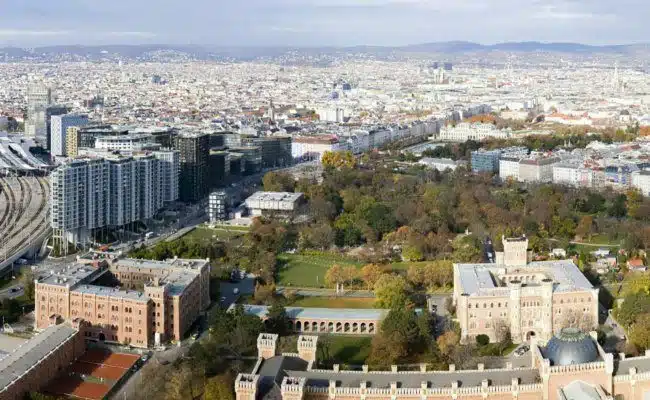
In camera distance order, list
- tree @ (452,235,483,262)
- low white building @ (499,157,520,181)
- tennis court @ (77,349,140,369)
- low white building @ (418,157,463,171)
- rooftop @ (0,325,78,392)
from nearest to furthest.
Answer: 1. rooftop @ (0,325,78,392)
2. tennis court @ (77,349,140,369)
3. tree @ (452,235,483,262)
4. low white building @ (499,157,520,181)
5. low white building @ (418,157,463,171)

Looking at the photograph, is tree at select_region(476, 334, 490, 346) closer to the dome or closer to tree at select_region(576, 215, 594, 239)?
the dome

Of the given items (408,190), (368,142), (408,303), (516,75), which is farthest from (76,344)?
(516,75)

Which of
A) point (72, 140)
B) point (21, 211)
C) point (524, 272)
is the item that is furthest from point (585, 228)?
point (72, 140)

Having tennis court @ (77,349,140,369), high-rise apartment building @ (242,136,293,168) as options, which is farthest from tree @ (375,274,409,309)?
high-rise apartment building @ (242,136,293,168)

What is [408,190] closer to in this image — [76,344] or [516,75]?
[76,344]

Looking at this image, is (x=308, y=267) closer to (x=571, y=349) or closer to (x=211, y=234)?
(x=211, y=234)
